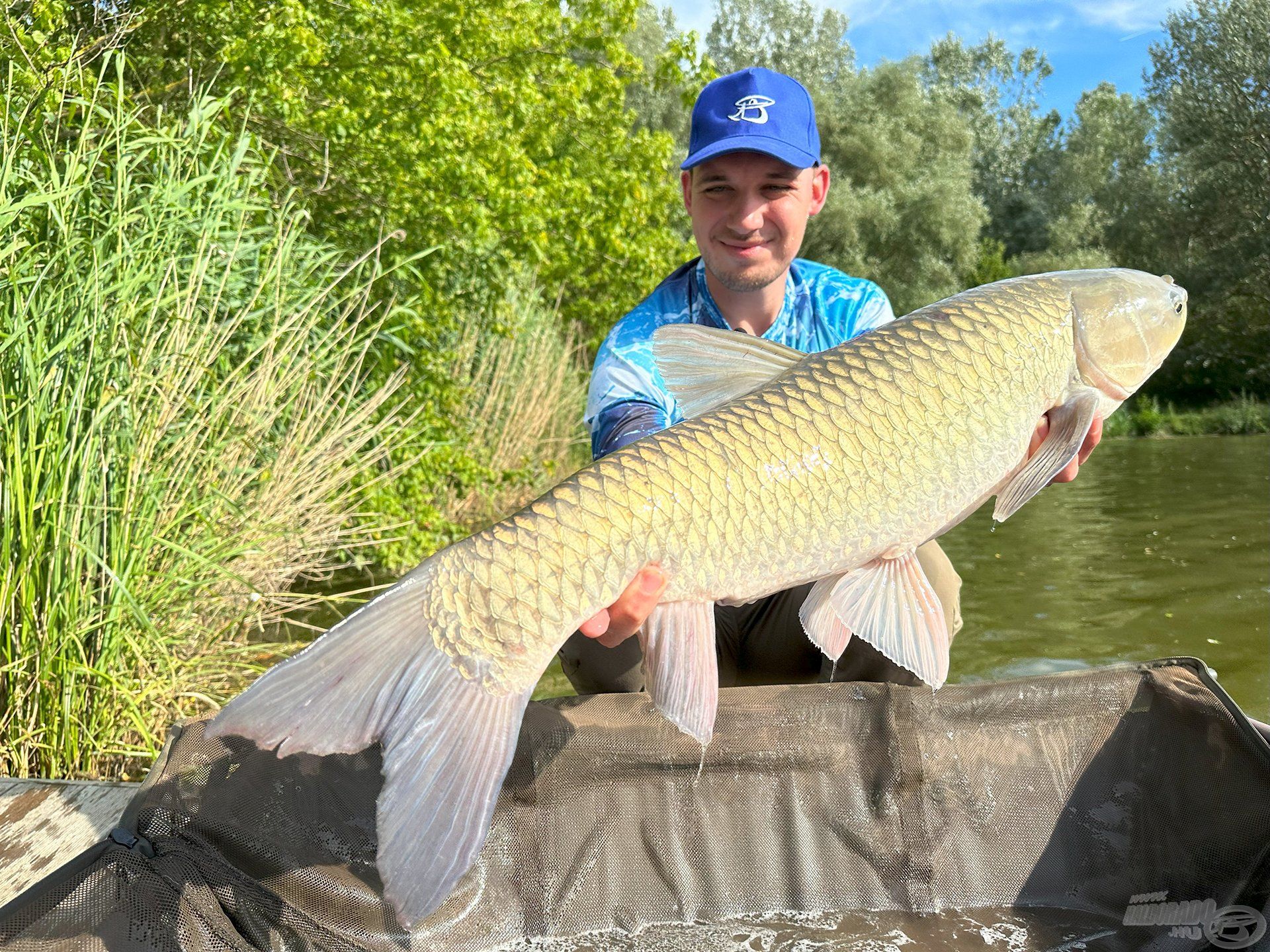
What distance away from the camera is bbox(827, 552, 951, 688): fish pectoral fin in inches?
59.2

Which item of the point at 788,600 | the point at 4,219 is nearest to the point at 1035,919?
the point at 788,600

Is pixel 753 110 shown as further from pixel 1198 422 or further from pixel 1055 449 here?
pixel 1198 422

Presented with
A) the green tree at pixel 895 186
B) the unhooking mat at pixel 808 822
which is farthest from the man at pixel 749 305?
the green tree at pixel 895 186

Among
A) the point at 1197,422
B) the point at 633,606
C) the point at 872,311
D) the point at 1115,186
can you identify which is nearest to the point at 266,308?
the point at 872,311

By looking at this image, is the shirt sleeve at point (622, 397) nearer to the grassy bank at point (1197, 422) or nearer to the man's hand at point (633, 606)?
the man's hand at point (633, 606)


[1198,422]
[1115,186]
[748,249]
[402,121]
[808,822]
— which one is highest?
[1115,186]

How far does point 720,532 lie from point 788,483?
105 millimetres

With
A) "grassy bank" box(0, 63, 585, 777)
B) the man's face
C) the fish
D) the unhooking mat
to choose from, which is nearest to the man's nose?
the man's face

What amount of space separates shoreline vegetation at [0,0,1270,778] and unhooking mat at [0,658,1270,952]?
0.77 meters

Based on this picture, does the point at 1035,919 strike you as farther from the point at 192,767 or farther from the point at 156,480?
the point at 156,480

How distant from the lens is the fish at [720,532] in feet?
3.83

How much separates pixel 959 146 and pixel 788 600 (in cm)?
2068

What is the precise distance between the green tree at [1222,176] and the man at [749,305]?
1704cm

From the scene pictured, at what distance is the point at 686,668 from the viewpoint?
1397 mm
